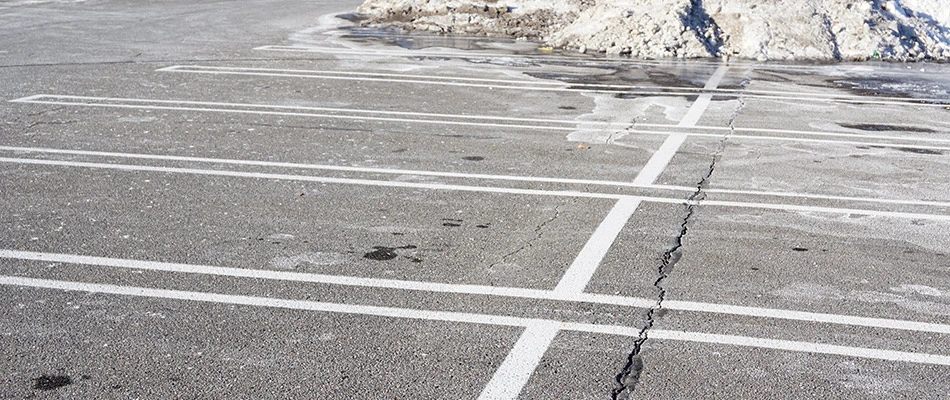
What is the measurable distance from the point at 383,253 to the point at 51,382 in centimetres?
259

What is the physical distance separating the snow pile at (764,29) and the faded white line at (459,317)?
47.6ft

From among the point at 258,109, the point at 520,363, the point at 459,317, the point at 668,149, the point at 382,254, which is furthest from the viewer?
the point at 258,109

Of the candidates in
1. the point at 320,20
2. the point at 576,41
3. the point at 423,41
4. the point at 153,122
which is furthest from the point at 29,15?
the point at 153,122

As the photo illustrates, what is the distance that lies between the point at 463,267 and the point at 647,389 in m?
2.08

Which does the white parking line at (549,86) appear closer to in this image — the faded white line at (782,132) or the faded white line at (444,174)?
the faded white line at (782,132)

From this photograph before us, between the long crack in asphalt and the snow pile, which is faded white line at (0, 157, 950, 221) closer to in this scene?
the long crack in asphalt

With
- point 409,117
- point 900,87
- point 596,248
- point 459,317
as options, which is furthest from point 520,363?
point 900,87

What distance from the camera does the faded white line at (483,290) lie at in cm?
587

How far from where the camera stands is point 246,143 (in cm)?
1057

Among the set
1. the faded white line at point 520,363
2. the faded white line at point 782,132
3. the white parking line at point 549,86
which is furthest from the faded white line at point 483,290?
the white parking line at point 549,86

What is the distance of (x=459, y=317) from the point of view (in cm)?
582

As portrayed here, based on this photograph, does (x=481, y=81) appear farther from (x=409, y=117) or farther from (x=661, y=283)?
(x=661, y=283)

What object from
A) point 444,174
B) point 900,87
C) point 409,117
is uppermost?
point 444,174

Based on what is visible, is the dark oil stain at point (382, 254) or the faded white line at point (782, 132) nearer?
the dark oil stain at point (382, 254)
